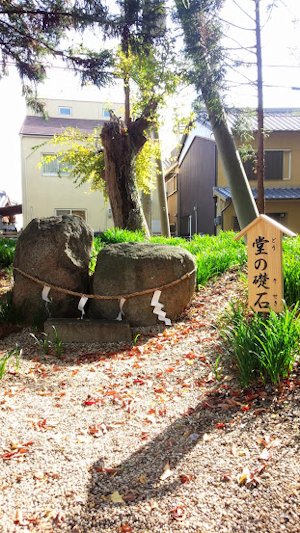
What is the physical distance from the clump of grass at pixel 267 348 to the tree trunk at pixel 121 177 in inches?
265

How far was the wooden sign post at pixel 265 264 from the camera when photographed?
323 cm

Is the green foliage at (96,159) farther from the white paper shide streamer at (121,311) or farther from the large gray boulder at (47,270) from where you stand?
the white paper shide streamer at (121,311)

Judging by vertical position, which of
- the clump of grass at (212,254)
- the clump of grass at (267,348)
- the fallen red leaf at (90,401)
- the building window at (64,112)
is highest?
the building window at (64,112)

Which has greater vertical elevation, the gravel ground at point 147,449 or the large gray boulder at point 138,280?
the large gray boulder at point 138,280

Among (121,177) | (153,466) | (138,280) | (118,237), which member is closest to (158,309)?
(138,280)

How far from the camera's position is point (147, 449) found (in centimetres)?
259

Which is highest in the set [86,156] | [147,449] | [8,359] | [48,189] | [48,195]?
[86,156]

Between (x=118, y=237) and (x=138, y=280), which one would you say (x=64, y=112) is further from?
(x=138, y=280)

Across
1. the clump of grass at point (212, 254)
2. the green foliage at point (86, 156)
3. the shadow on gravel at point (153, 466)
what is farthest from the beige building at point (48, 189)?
the shadow on gravel at point (153, 466)

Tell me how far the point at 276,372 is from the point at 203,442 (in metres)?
0.75

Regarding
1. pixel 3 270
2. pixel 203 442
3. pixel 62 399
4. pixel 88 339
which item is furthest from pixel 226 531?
pixel 3 270

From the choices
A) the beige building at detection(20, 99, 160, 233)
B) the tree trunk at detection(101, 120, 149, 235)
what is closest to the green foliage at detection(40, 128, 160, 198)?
the tree trunk at detection(101, 120, 149, 235)

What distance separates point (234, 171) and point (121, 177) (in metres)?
3.07

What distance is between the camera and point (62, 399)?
3275 millimetres
